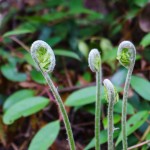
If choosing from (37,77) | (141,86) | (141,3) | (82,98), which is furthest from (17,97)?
(141,3)

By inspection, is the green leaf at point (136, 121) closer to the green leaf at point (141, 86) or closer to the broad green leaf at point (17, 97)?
the green leaf at point (141, 86)

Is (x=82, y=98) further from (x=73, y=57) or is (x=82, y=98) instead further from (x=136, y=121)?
(x=73, y=57)

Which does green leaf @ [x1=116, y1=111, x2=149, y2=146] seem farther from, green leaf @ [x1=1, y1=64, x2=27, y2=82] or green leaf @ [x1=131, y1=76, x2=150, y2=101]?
green leaf @ [x1=1, y1=64, x2=27, y2=82]

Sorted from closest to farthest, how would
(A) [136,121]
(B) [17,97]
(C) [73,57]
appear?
(A) [136,121] → (B) [17,97] → (C) [73,57]

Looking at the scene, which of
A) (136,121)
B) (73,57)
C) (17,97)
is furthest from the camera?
(73,57)

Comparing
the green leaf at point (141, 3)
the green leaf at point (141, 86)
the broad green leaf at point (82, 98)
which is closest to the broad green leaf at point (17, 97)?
the broad green leaf at point (82, 98)

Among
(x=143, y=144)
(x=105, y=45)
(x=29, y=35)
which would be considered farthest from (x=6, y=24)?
(x=143, y=144)
